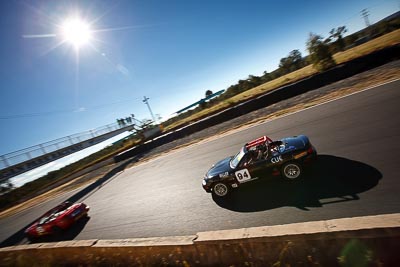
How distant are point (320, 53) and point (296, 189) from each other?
23.6 metres

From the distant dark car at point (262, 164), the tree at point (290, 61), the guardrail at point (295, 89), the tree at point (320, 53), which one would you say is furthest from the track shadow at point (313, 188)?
the tree at point (290, 61)

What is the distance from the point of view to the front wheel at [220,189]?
287 inches

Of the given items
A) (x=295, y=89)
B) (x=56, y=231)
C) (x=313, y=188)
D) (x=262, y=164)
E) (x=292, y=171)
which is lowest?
(x=313, y=188)

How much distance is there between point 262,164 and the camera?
678 cm

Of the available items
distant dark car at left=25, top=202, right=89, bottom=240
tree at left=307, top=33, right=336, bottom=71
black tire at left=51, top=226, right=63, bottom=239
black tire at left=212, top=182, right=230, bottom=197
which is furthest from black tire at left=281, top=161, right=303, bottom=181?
tree at left=307, top=33, right=336, bottom=71

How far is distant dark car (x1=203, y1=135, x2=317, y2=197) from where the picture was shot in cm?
649

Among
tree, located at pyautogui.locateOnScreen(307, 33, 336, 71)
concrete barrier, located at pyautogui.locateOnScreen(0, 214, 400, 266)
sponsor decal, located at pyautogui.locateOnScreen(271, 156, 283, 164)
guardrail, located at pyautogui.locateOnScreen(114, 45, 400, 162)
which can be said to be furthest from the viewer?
tree, located at pyautogui.locateOnScreen(307, 33, 336, 71)

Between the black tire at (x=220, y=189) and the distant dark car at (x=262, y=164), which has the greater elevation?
the distant dark car at (x=262, y=164)

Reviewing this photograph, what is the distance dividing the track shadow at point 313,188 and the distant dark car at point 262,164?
281mm

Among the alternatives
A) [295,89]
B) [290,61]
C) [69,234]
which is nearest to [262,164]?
[69,234]

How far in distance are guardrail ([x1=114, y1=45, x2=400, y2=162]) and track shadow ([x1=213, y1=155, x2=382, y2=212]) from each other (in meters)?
12.8

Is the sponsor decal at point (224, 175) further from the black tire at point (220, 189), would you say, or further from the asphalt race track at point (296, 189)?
the asphalt race track at point (296, 189)

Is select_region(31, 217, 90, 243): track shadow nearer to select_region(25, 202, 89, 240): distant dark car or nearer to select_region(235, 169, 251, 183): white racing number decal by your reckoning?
select_region(25, 202, 89, 240): distant dark car

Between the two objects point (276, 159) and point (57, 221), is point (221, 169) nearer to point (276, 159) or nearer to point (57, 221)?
point (276, 159)
